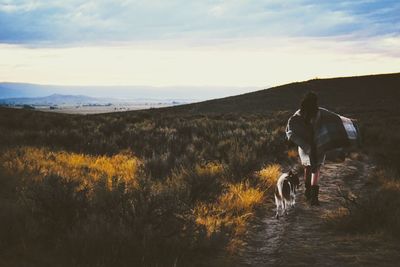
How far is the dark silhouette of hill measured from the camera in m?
60.6

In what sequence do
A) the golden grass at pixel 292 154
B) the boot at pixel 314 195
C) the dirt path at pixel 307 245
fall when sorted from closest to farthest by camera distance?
the dirt path at pixel 307 245, the boot at pixel 314 195, the golden grass at pixel 292 154

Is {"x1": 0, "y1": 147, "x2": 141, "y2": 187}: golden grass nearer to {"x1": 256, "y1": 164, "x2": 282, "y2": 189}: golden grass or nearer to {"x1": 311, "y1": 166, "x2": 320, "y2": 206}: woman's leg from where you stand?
{"x1": 256, "y1": 164, "x2": 282, "y2": 189}: golden grass

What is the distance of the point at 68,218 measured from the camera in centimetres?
564

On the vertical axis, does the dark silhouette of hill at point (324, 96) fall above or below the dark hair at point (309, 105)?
above

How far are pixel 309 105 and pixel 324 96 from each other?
60304 millimetres

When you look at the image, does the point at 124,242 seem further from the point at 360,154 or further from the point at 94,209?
the point at 360,154

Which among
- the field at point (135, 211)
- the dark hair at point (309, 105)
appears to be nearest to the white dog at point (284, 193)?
the field at point (135, 211)

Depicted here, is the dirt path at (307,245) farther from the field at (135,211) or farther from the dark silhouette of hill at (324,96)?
the dark silhouette of hill at (324,96)

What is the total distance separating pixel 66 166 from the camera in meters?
10.5

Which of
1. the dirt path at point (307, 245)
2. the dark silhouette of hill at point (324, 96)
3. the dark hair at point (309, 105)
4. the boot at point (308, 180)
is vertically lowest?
the dirt path at point (307, 245)

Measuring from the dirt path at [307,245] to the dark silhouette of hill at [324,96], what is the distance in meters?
50.6

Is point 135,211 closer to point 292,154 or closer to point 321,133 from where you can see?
point 321,133

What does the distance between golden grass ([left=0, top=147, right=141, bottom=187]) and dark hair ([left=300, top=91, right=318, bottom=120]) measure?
339 centimetres

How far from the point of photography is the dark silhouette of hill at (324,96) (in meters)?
60.6
